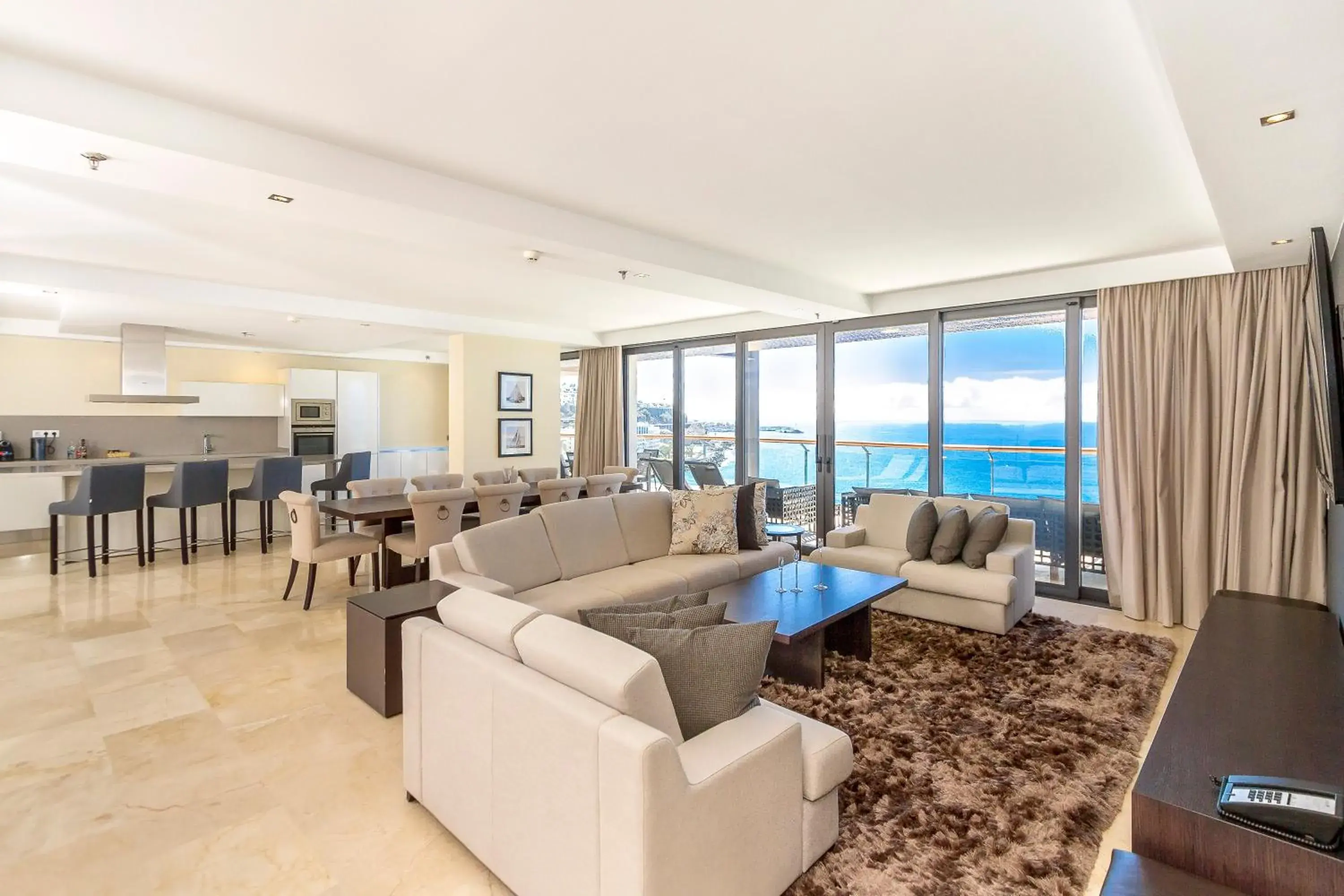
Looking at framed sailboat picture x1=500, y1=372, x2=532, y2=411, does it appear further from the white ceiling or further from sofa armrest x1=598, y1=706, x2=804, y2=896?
sofa armrest x1=598, y1=706, x2=804, y2=896

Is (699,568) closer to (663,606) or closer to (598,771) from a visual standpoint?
(663,606)

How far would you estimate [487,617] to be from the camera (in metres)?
2.05

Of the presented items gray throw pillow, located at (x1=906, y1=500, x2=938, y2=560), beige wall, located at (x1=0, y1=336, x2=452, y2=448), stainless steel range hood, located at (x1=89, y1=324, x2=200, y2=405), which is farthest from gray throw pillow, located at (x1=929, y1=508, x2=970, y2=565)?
stainless steel range hood, located at (x1=89, y1=324, x2=200, y2=405)

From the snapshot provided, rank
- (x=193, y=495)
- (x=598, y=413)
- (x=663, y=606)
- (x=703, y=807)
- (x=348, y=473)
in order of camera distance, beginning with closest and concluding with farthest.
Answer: (x=703, y=807) < (x=663, y=606) < (x=193, y=495) < (x=348, y=473) < (x=598, y=413)

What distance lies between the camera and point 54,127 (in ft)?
7.16

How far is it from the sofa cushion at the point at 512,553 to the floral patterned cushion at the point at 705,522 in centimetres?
102

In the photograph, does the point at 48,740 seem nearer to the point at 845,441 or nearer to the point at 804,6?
the point at 804,6

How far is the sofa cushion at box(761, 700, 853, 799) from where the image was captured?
193cm

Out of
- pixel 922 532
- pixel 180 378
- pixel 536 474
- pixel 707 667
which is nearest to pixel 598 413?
pixel 536 474

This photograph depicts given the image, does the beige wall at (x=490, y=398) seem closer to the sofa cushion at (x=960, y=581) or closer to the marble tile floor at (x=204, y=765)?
the marble tile floor at (x=204, y=765)

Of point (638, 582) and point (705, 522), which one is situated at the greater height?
point (705, 522)

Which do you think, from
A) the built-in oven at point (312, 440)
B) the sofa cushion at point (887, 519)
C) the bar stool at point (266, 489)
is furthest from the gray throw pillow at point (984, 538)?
the built-in oven at point (312, 440)

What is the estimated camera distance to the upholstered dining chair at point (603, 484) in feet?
21.0

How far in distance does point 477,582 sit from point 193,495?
4.79m
